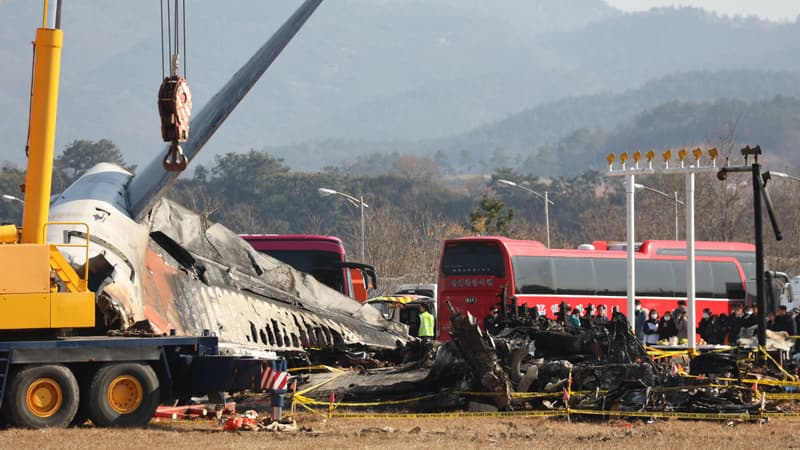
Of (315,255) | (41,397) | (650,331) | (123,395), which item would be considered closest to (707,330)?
(650,331)

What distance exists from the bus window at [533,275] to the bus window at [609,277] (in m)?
1.85

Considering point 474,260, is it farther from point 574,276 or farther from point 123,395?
point 123,395

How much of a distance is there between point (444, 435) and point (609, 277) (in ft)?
83.1

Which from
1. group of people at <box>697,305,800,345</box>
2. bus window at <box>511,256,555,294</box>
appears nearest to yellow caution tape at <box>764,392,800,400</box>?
group of people at <box>697,305,800,345</box>

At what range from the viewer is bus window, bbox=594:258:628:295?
39125mm

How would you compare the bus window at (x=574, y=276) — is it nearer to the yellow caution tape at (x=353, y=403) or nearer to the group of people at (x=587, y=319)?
the group of people at (x=587, y=319)

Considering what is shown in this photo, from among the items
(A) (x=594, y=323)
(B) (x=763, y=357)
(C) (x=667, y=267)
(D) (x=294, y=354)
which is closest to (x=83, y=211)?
(D) (x=294, y=354)

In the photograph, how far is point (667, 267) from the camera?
131 feet

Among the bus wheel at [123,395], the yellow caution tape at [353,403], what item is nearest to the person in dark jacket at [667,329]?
the yellow caution tape at [353,403]

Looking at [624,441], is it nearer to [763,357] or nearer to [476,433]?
[476,433]

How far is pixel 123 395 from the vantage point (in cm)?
1552

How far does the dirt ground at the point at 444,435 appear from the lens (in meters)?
13.6

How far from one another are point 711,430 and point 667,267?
25461mm

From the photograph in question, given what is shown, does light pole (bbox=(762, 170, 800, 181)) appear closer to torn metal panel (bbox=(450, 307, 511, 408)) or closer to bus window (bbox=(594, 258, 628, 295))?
bus window (bbox=(594, 258, 628, 295))
